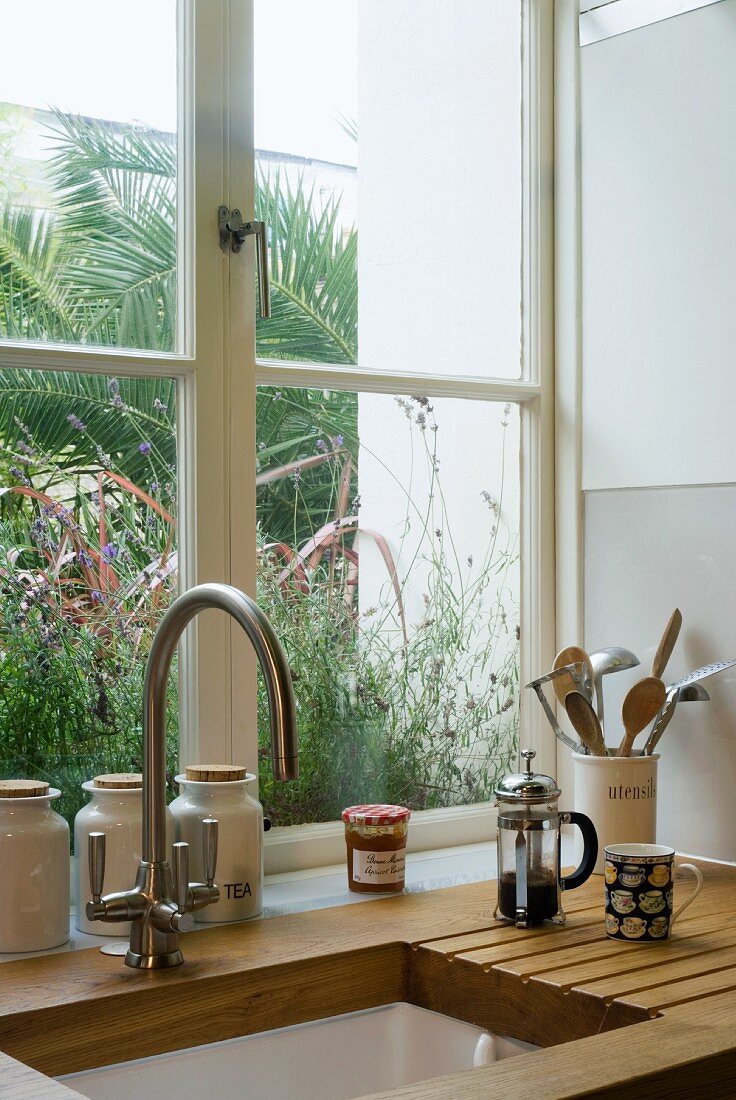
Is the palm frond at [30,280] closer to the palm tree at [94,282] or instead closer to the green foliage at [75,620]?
the palm tree at [94,282]

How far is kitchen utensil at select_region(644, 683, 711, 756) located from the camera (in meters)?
→ 1.85

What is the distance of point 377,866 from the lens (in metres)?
1.73

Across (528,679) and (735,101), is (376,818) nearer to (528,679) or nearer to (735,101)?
(528,679)

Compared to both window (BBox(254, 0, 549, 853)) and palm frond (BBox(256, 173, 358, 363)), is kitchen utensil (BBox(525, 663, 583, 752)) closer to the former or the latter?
window (BBox(254, 0, 549, 853))

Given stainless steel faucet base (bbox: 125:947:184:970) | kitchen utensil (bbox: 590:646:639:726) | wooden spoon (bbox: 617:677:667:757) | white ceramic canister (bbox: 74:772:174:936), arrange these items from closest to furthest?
stainless steel faucet base (bbox: 125:947:184:970) → white ceramic canister (bbox: 74:772:174:936) → wooden spoon (bbox: 617:677:667:757) → kitchen utensil (bbox: 590:646:639:726)

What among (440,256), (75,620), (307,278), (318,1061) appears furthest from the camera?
(440,256)

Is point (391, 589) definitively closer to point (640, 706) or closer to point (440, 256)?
point (640, 706)

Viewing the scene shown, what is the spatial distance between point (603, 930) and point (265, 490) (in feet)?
2.40

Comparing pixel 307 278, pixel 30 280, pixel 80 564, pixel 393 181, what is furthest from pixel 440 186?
pixel 80 564

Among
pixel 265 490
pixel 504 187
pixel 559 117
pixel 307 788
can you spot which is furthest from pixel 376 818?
pixel 559 117

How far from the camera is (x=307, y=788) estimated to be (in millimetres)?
1879

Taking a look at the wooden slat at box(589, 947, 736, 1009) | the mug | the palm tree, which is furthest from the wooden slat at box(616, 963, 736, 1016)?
the palm tree

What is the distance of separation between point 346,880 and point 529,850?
13.5 inches

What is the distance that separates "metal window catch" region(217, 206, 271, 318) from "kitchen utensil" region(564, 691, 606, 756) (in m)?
0.67
